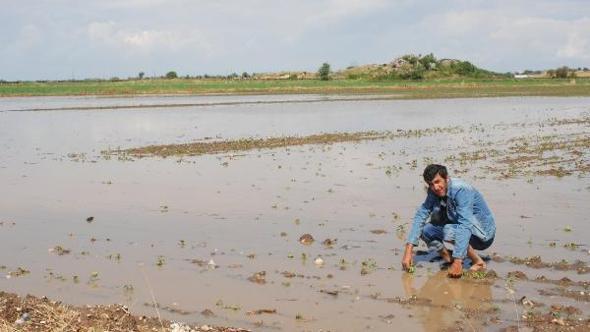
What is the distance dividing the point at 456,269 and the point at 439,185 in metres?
0.92

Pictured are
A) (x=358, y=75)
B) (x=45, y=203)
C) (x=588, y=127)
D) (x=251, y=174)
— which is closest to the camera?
(x=45, y=203)

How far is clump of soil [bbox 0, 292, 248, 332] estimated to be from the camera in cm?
557

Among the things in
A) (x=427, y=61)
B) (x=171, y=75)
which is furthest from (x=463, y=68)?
(x=171, y=75)

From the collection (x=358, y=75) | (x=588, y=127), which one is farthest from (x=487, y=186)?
(x=358, y=75)

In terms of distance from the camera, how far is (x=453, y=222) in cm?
779

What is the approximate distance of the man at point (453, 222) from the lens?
Answer: 24.1ft

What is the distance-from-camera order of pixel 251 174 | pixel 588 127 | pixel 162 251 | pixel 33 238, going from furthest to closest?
1. pixel 588 127
2. pixel 251 174
3. pixel 33 238
4. pixel 162 251

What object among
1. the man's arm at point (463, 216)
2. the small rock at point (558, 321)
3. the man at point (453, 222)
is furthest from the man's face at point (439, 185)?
the small rock at point (558, 321)

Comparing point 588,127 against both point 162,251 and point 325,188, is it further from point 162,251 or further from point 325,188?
point 162,251

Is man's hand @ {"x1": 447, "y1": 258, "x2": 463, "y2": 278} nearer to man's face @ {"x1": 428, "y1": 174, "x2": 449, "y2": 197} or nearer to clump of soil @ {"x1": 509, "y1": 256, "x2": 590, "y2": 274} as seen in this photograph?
man's face @ {"x1": 428, "y1": 174, "x2": 449, "y2": 197}

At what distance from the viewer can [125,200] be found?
40.6 feet

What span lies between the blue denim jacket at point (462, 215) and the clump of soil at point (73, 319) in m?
2.81

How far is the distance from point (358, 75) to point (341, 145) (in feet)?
247

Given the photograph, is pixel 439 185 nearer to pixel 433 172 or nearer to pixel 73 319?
pixel 433 172
